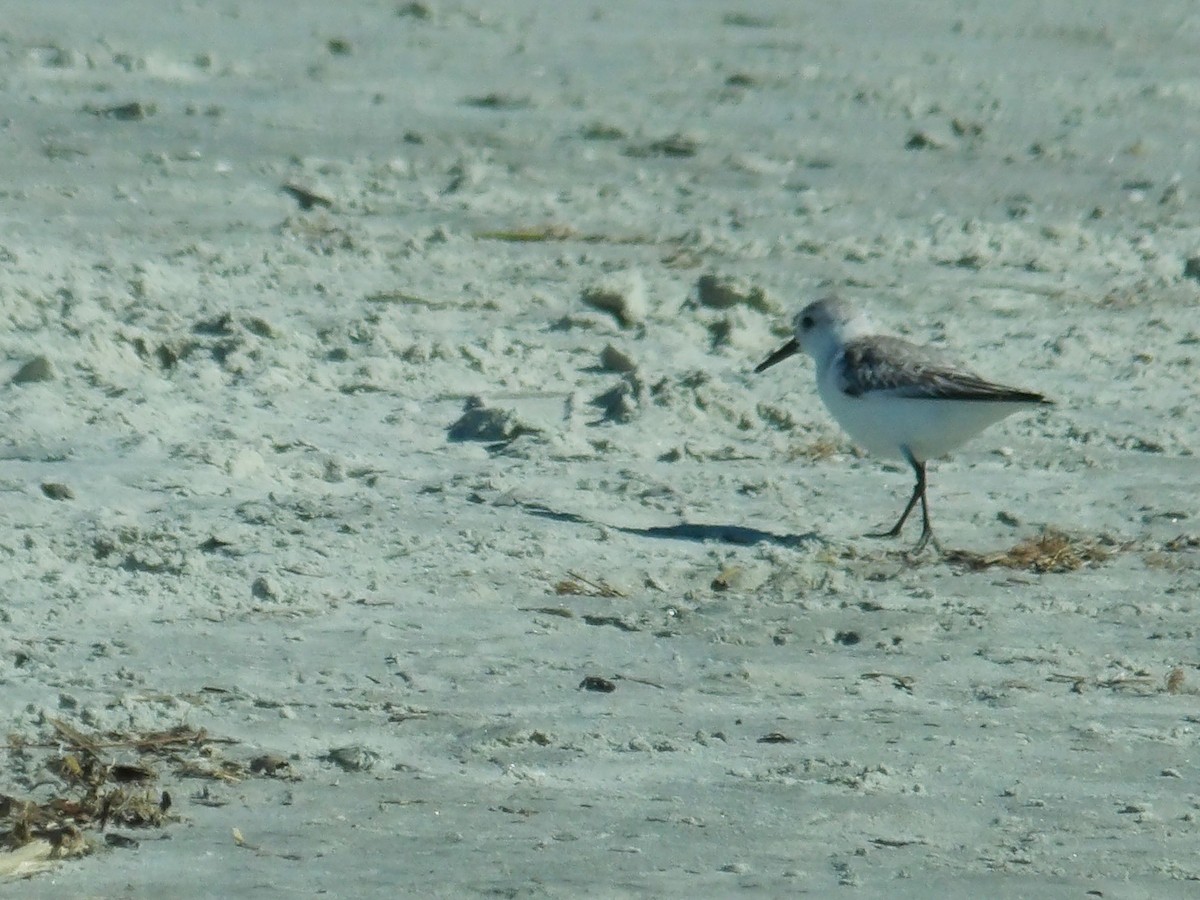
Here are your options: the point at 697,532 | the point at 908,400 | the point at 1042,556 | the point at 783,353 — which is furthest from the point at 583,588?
the point at 783,353

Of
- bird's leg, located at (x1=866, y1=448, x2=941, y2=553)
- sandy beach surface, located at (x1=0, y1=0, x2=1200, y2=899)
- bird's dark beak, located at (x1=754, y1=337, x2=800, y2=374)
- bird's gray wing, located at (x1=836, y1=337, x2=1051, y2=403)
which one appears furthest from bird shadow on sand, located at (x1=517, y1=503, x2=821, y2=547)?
bird's dark beak, located at (x1=754, y1=337, x2=800, y2=374)

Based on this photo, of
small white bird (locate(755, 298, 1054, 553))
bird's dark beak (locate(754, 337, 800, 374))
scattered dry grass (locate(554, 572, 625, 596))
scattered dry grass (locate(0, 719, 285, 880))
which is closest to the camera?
scattered dry grass (locate(0, 719, 285, 880))

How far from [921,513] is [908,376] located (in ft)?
1.49

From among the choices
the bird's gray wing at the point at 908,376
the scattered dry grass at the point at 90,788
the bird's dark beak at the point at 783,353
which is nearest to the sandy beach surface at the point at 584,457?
the scattered dry grass at the point at 90,788

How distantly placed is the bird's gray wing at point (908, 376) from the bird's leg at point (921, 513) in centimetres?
20

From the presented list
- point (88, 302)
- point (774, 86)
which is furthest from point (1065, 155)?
point (88, 302)

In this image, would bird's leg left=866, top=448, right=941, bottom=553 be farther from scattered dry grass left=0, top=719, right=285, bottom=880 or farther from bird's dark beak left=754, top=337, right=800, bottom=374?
scattered dry grass left=0, top=719, right=285, bottom=880

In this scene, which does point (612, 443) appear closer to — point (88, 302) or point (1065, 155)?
point (88, 302)

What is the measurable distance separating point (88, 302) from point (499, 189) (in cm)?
234

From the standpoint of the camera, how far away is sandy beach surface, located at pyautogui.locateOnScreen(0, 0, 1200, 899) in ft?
13.7

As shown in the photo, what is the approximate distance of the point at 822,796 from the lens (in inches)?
169

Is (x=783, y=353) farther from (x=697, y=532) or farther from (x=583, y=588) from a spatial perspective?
(x=583, y=588)

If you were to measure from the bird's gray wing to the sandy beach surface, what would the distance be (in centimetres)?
36

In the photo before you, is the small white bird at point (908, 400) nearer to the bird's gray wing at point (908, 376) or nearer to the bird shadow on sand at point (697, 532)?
the bird's gray wing at point (908, 376)
